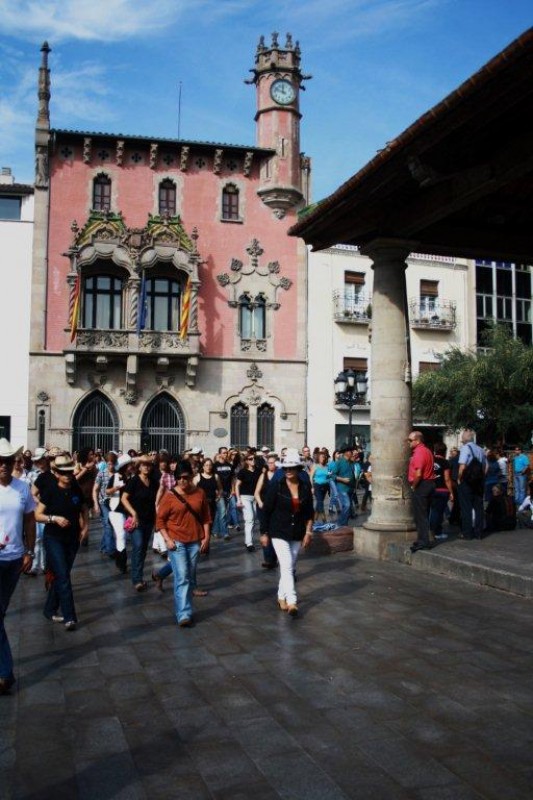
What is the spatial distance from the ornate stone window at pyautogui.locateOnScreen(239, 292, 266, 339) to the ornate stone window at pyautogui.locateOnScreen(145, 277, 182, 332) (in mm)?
2627

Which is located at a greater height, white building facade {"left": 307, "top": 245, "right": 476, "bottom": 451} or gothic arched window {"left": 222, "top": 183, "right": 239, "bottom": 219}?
gothic arched window {"left": 222, "top": 183, "right": 239, "bottom": 219}

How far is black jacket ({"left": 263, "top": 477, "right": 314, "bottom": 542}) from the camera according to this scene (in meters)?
8.28

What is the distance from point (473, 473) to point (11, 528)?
25.7 ft

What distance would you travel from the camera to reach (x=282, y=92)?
106 ft

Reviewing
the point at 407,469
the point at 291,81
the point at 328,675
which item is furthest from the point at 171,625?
the point at 291,81

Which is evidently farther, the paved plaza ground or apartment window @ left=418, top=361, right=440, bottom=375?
→ apartment window @ left=418, top=361, right=440, bottom=375

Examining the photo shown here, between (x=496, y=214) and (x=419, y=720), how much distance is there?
8.93m

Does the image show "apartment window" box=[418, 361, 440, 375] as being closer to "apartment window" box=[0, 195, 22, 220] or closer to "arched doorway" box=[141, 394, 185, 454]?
"arched doorway" box=[141, 394, 185, 454]

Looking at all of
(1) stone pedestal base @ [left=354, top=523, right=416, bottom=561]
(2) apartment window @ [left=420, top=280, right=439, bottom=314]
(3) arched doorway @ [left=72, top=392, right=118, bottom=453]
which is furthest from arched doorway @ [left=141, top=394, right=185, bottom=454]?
(1) stone pedestal base @ [left=354, top=523, right=416, bottom=561]

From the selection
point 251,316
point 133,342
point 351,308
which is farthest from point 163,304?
point 351,308

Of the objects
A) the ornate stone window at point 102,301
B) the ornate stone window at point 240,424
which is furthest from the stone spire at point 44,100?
the ornate stone window at point 240,424

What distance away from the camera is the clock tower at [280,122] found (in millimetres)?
32188

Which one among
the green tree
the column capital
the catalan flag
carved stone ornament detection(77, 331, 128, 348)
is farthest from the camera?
carved stone ornament detection(77, 331, 128, 348)

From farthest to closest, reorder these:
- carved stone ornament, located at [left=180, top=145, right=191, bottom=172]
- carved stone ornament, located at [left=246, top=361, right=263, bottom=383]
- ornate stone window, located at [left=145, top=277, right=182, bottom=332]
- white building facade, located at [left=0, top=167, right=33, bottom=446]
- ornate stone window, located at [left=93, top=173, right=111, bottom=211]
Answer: carved stone ornament, located at [left=246, top=361, right=263, bottom=383], carved stone ornament, located at [left=180, top=145, right=191, bottom=172], ornate stone window, located at [left=145, top=277, right=182, bottom=332], ornate stone window, located at [left=93, top=173, right=111, bottom=211], white building facade, located at [left=0, top=167, right=33, bottom=446]
